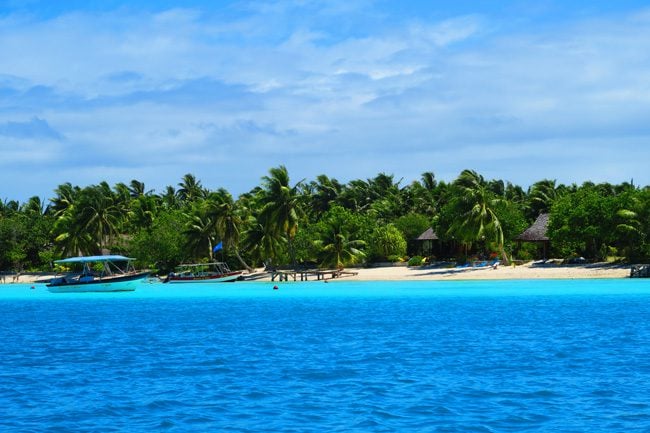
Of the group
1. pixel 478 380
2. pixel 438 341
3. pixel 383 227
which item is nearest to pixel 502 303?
pixel 438 341

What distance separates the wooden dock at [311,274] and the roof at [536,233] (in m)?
15.8

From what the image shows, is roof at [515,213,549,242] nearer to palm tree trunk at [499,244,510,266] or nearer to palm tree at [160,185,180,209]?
palm tree trunk at [499,244,510,266]

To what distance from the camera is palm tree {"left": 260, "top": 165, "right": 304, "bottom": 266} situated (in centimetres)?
7744

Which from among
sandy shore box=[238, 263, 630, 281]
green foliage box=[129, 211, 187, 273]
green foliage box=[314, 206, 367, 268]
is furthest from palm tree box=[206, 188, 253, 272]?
green foliage box=[314, 206, 367, 268]

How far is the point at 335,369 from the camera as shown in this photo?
21.5 meters

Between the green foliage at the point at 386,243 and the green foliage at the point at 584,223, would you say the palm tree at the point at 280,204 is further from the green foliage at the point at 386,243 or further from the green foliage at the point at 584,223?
the green foliage at the point at 584,223

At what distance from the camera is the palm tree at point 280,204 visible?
3049 inches

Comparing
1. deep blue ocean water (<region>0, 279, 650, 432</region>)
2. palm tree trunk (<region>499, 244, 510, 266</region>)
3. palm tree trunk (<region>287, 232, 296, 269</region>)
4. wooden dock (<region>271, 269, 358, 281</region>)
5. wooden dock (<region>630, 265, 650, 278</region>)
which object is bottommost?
deep blue ocean water (<region>0, 279, 650, 432</region>)

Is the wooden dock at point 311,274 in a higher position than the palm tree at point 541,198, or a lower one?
lower

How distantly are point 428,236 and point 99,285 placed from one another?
32.5m

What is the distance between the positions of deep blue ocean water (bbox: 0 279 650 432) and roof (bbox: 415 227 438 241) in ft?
122

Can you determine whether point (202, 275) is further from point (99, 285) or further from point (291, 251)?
point (99, 285)

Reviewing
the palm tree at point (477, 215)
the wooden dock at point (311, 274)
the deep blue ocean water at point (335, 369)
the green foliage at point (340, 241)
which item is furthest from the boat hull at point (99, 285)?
the palm tree at point (477, 215)

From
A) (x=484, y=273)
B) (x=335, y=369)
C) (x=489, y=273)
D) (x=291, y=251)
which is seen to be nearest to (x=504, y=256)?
(x=489, y=273)
